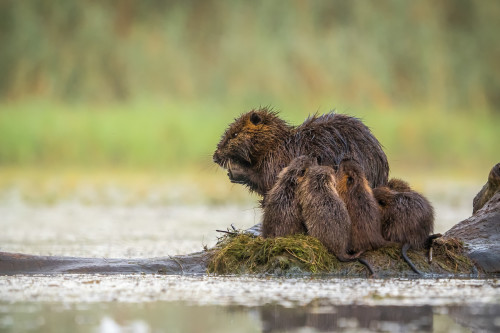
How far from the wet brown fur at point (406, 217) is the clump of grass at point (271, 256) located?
722 mm

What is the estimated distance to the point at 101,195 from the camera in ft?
123

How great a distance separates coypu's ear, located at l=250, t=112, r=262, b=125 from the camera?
12.2m

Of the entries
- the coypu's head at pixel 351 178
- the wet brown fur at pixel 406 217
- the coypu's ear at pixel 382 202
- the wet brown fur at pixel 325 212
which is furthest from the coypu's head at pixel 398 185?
the wet brown fur at pixel 325 212

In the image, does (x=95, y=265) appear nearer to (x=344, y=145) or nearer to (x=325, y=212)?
(x=325, y=212)

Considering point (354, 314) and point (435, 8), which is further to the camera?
point (435, 8)

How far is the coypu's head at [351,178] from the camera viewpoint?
425 inches

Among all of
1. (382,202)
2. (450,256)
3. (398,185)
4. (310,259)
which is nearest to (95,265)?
(310,259)

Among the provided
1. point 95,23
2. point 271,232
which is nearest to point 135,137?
point 95,23

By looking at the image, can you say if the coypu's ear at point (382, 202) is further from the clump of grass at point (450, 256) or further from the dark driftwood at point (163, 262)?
the dark driftwood at point (163, 262)

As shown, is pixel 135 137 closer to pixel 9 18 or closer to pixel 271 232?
pixel 9 18

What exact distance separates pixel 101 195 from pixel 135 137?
2122 inches

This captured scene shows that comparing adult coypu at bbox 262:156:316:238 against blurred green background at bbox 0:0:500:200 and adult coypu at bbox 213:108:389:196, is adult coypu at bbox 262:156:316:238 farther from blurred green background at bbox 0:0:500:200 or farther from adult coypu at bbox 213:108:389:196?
blurred green background at bbox 0:0:500:200

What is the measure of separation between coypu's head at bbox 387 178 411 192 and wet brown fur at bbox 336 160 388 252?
0.63 metres

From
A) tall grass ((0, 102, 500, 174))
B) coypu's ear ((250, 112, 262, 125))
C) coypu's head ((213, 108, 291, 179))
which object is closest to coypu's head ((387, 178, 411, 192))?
coypu's head ((213, 108, 291, 179))
